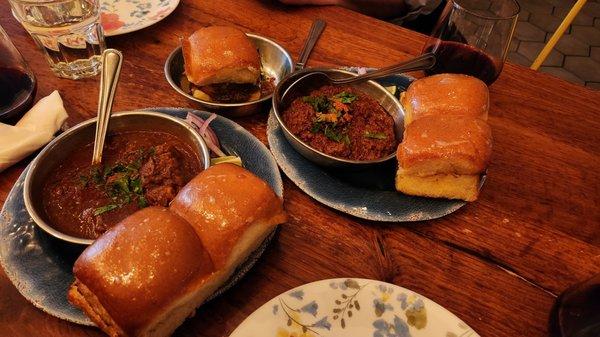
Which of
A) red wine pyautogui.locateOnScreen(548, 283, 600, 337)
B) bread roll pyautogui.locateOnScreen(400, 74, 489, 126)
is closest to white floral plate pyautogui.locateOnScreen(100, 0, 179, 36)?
bread roll pyautogui.locateOnScreen(400, 74, 489, 126)

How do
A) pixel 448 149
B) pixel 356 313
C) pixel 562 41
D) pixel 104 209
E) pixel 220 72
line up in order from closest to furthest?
pixel 356 313, pixel 104 209, pixel 448 149, pixel 220 72, pixel 562 41

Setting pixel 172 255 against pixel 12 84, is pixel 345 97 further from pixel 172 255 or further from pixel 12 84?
pixel 12 84

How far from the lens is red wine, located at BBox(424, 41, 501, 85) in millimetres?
1806

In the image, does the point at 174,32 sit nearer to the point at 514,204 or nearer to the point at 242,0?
the point at 242,0

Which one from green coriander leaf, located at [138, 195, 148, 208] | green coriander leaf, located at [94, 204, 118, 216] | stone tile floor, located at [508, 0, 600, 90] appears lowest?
stone tile floor, located at [508, 0, 600, 90]

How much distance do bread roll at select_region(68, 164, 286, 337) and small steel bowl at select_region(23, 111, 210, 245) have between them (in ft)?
0.51

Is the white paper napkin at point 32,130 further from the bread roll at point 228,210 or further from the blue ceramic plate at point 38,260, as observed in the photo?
the bread roll at point 228,210

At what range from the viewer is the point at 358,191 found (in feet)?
4.87

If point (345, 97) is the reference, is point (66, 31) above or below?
above

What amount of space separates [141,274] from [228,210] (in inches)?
10.5

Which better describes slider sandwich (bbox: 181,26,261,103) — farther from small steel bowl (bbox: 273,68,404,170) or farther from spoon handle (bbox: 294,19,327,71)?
spoon handle (bbox: 294,19,327,71)

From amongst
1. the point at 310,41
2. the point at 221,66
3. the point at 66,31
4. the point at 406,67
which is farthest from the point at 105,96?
the point at 406,67

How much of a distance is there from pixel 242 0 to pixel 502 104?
4.90ft

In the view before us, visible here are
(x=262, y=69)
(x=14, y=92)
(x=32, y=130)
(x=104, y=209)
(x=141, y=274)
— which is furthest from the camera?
(x=262, y=69)
